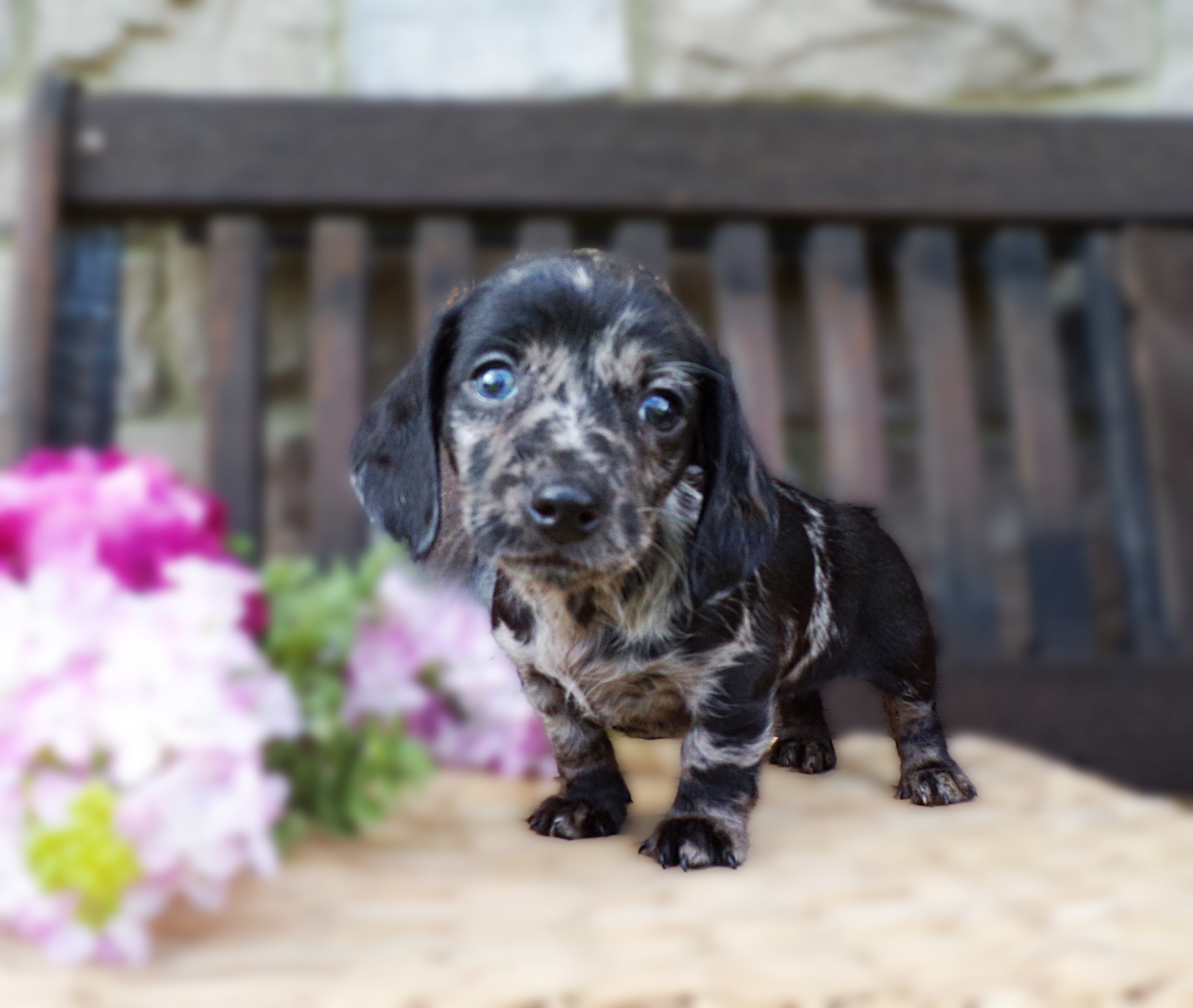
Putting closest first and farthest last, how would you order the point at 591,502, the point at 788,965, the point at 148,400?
the point at 591,502
the point at 788,965
the point at 148,400

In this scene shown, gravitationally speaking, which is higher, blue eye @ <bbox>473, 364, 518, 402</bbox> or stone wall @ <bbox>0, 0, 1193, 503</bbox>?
stone wall @ <bbox>0, 0, 1193, 503</bbox>

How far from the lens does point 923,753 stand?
269 mm

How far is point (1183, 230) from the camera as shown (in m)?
0.62

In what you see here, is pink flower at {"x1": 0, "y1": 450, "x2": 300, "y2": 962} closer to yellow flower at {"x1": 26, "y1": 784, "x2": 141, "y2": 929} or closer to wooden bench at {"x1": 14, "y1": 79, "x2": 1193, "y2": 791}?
yellow flower at {"x1": 26, "y1": 784, "x2": 141, "y2": 929}

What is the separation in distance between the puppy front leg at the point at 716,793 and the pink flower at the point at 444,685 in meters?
0.04

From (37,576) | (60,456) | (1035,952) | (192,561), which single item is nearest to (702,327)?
(1035,952)

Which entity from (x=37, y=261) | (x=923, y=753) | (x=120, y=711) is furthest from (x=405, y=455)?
(x=37, y=261)

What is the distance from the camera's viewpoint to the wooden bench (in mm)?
524

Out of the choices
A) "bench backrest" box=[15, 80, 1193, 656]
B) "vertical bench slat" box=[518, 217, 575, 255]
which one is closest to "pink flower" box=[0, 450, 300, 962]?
"bench backrest" box=[15, 80, 1193, 656]

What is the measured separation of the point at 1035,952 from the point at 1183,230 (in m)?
0.43

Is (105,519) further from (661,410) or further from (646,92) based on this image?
(661,410)

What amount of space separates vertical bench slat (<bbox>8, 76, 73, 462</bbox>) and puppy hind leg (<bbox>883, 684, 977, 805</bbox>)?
1.56m

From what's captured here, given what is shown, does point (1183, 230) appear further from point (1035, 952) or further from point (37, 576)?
point (37, 576)

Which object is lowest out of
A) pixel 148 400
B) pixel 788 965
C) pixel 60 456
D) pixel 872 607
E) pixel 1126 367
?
pixel 788 965
